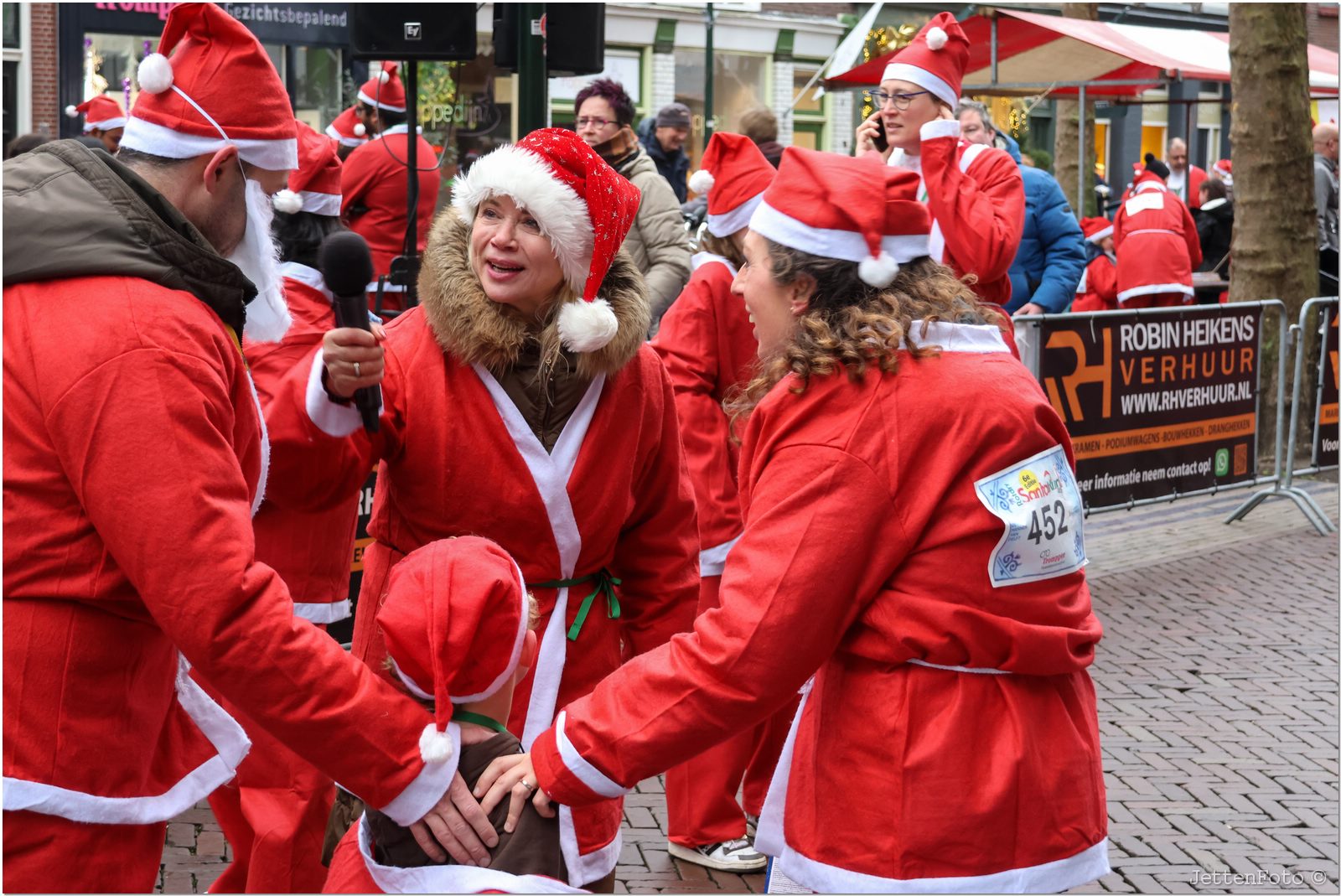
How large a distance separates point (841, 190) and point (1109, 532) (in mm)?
7858

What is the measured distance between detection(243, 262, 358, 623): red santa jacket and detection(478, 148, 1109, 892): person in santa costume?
201 centimetres

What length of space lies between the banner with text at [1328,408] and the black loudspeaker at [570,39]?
207 inches

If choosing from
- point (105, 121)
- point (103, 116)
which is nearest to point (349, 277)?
point (105, 121)

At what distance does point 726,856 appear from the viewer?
5.05 m

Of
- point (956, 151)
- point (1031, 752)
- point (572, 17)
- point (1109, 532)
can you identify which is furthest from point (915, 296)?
point (1109, 532)

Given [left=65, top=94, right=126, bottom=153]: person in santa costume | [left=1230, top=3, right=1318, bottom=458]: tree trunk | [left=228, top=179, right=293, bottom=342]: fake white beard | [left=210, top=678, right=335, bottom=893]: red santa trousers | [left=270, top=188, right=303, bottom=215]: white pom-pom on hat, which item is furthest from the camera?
[left=1230, top=3, right=1318, bottom=458]: tree trunk

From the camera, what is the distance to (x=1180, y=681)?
702 cm

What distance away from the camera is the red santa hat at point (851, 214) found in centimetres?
282

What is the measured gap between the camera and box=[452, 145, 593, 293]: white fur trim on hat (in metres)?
3.43

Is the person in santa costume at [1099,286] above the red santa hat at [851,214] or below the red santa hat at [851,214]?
below

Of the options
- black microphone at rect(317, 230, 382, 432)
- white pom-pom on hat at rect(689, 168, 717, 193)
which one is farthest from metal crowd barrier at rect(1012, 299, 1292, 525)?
black microphone at rect(317, 230, 382, 432)

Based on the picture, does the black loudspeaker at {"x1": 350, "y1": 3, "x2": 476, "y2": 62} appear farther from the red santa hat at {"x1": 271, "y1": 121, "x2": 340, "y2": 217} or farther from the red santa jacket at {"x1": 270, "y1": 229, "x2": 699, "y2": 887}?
the red santa jacket at {"x1": 270, "y1": 229, "x2": 699, "y2": 887}

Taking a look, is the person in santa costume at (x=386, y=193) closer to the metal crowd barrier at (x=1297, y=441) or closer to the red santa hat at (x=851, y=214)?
the red santa hat at (x=851, y=214)

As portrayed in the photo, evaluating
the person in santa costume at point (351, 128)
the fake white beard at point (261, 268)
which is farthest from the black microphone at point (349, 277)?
the person in santa costume at point (351, 128)
